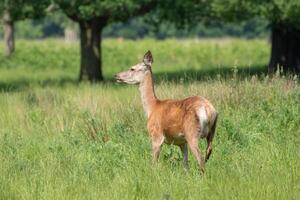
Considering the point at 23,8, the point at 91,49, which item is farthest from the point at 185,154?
the point at 91,49

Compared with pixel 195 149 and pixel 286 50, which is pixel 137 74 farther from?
pixel 286 50

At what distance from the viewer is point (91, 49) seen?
27.1 meters

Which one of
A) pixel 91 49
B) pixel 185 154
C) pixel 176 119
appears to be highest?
pixel 176 119

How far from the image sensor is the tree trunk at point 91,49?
1058 inches

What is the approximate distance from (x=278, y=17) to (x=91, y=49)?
7.83 metres

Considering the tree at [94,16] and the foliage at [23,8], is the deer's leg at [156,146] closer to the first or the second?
the tree at [94,16]

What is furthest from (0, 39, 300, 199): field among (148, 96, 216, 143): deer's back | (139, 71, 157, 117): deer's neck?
(139, 71, 157, 117): deer's neck

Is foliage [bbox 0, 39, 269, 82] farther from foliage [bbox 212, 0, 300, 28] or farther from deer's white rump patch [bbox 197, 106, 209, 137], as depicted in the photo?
deer's white rump patch [bbox 197, 106, 209, 137]

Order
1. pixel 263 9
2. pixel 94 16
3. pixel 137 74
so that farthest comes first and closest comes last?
pixel 94 16 < pixel 263 9 < pixel 137 74

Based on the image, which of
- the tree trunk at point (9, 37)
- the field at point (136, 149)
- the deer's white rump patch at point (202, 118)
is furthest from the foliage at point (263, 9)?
the tree trunk at point (9, 37)

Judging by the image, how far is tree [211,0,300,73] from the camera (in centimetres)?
2103

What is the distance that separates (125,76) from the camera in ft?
32.8

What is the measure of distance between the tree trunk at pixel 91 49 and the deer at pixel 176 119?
16970 mm

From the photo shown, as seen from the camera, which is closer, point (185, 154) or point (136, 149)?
point (185, 154)
